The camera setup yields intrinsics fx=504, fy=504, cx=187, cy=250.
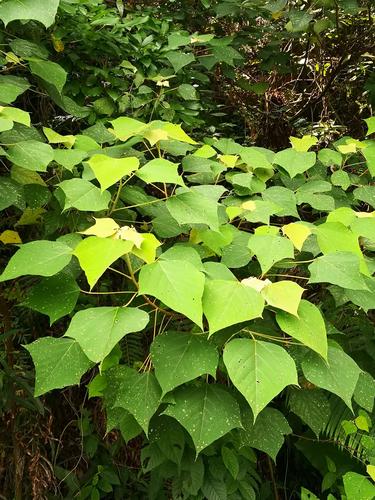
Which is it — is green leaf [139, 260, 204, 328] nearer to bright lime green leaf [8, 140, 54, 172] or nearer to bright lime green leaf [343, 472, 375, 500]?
bright lime green leaf [8, 140, 54, 172]

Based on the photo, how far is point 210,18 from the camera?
2746mm

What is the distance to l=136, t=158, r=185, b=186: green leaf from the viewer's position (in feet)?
3.79

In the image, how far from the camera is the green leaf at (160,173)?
116 cm

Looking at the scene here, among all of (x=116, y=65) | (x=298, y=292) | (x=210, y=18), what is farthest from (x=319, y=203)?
(x=210, y=18)

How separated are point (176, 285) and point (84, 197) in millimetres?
367

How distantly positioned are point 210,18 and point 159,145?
5.37ft

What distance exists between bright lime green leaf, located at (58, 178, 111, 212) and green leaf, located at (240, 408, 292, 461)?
0.61 metres

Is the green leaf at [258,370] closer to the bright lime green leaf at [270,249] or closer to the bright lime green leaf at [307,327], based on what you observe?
the bright lime green leaf at [307,327]

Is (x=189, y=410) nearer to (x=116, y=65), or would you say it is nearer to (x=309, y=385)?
(x=309, y=385)

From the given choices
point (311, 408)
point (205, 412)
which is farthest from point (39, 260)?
point (311, 408)

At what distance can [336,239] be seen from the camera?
121 cm

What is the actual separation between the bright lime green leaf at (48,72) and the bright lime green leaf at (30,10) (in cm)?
25

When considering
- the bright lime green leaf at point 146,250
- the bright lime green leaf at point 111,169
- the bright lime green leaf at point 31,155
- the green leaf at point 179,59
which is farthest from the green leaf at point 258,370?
the green leaf at point 179,59

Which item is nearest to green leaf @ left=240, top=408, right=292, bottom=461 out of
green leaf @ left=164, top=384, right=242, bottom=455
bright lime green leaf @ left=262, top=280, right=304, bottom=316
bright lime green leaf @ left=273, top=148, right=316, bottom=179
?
green leaf @ left=164, top=384, right=242, bottom=455
